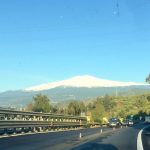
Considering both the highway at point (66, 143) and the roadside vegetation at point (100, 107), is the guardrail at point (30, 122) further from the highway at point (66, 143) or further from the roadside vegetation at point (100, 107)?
the roadside vegetation at point (100, 107)

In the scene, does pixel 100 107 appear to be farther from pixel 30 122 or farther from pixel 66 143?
pixel 66 143

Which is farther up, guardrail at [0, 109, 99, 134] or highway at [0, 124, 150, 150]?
guardrail at [0, 109, 99, 134]

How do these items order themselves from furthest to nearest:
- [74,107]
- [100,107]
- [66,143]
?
[74,107] → [100,107] → [66,143]

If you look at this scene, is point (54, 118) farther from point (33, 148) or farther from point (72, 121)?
point (33, 148)

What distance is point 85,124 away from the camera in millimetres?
62438

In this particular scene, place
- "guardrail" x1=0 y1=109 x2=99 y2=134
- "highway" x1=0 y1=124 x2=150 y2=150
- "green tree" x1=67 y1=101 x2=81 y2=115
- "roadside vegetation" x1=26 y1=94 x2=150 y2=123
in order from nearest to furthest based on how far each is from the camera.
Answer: "highway" x1=0 y1=124 x2=150 y2=150, "guardrail" x1=0 y1=109 x2=99 y2=134, "roadside vegetation" x1=26 y1=94 x2=150 y2=123, "green tree" x1=67 y1=101 x2=81 y2=115

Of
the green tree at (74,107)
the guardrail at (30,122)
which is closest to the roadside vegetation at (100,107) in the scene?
the green tree at (74,107)

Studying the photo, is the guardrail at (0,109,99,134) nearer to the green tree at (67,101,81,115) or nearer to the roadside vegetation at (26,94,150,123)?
the roadside vegetation at (26,94,150,123)

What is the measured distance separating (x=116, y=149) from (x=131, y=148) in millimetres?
1004

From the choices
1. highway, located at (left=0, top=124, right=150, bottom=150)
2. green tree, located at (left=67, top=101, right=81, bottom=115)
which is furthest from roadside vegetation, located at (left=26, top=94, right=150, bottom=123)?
highway, located at (left=0, top=124, right=150, bottom=150)

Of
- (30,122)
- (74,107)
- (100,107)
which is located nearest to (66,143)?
(30,122)

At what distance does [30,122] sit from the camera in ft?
116

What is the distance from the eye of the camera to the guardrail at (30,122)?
99.1ft

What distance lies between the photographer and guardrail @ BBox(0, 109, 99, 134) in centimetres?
3021
